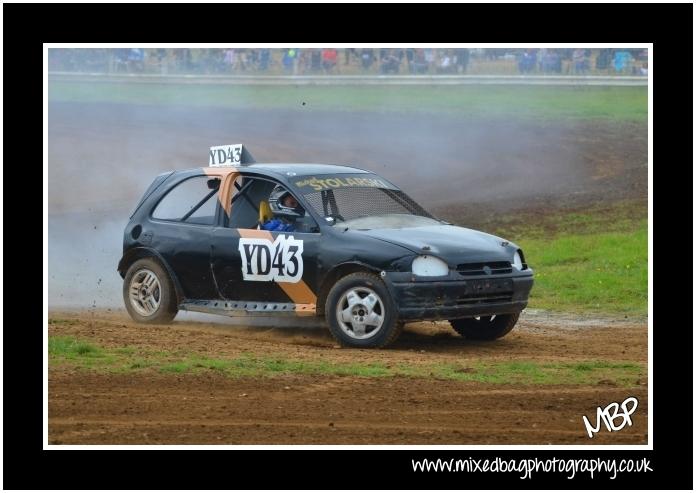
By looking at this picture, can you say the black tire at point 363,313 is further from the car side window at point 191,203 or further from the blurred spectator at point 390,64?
the blurred spectator at point 390,64

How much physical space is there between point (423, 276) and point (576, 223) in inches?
387

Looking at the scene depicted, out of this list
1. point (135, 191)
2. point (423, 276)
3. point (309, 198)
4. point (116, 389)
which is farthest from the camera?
point (135, 191)

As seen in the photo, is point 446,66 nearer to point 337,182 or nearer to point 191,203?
point 191,203

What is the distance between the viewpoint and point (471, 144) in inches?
1113

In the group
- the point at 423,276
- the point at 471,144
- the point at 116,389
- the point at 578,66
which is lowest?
the point at 116,389

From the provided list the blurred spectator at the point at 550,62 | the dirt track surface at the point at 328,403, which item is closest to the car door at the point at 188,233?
the dirt track surface at the point at 328,403

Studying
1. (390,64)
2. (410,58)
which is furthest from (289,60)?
(410,58)

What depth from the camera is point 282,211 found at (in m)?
12.3

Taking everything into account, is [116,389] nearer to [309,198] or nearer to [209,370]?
[209,370]

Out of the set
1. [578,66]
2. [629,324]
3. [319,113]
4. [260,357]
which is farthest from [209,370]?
[578,66]

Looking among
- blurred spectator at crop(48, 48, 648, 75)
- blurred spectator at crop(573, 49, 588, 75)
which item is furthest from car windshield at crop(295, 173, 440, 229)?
blurred spectator at crop(573, 49, 588, 75)

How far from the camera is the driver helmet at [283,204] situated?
12195 mm

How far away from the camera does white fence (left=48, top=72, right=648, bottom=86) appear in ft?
112

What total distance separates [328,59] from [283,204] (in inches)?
945
